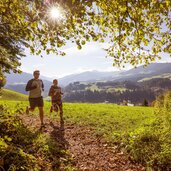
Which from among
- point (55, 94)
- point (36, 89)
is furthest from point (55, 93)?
point (36, 89)

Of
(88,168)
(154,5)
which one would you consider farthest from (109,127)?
(154,5)

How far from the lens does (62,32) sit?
8.48m

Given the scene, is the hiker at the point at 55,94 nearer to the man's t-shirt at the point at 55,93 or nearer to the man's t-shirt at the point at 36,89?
the man's t-shirt at the point at 55,93

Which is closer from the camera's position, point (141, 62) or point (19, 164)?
point (19, 164)

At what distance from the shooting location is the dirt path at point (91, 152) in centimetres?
900

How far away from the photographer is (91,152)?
1040 cm

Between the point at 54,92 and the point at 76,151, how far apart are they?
310 inches

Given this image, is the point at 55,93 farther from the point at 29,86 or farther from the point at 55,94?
the point at 29,86

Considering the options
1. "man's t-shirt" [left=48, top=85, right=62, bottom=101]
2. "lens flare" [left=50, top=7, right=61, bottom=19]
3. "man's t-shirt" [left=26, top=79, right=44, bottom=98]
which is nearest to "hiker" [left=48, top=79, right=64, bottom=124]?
"man's t-shirt" [left=48, top=85, right=62, bottom=101]

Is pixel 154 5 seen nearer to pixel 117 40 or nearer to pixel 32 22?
pixel 117 40

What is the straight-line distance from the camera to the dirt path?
354 inches

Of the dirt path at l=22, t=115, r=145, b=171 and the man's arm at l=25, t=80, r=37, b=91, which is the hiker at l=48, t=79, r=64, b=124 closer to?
the man's arm at l=25, t=80, r=37, b=91

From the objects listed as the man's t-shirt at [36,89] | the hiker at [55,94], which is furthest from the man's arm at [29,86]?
the hiker at [55,94]

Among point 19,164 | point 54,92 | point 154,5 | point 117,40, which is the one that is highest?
point 154,5
